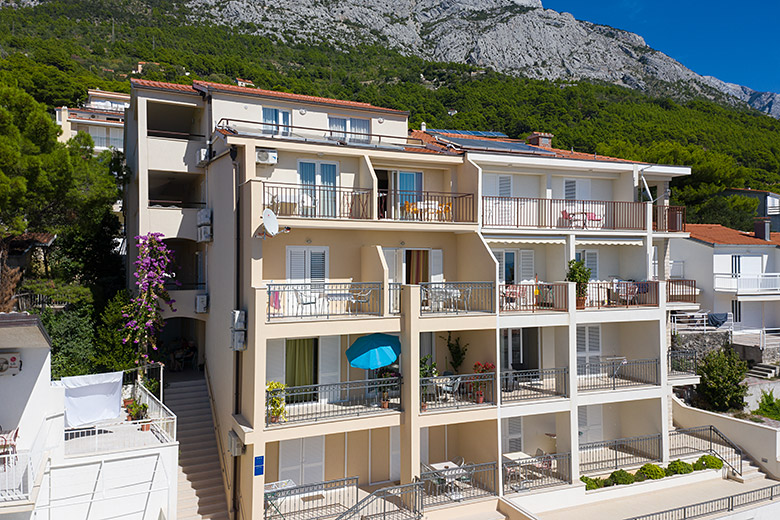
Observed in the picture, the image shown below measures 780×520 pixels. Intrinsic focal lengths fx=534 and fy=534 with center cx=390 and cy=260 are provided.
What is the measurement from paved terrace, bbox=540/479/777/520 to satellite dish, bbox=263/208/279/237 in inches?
483

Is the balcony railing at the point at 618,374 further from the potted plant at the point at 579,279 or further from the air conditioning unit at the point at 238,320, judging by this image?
the air conditioning unit at the point at 238,320

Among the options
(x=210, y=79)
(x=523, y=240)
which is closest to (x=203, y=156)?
(x=523, y=240)

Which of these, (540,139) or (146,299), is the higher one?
(540,139)

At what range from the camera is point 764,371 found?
2791 centimetres

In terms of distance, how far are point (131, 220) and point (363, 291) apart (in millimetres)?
13857

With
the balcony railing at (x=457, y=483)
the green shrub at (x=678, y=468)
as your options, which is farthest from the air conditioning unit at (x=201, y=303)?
the green shrub at (x=678, y=468)

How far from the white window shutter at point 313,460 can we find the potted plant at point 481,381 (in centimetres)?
535

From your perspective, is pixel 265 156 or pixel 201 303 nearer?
pixel 265 156

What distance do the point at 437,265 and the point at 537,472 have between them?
819 centimetres

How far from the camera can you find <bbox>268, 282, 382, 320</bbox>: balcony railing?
1645cm

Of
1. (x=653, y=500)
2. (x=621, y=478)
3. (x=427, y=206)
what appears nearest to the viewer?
(x=653, y=500)

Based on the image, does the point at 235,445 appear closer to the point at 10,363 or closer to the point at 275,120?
the point at 10,363

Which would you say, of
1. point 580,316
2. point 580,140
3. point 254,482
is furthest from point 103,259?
point 580,140

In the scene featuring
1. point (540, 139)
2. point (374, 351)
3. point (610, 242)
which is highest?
point (540, 139)
